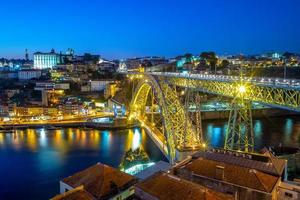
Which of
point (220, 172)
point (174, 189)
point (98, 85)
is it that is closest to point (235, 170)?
point (220, 172)

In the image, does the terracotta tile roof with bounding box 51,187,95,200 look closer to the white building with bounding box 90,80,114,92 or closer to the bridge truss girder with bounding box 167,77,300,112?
the bridge truss girder with bounding box 167,77,300,112

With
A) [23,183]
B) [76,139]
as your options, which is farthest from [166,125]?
[76,139]

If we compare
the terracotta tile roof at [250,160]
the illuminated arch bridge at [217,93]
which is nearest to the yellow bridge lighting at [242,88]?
the illuminated arch bridge at [217,93]

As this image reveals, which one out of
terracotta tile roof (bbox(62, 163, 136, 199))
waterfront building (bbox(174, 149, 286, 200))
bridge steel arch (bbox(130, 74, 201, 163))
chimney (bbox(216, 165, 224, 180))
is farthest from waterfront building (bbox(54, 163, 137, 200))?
bridge steel arch (bbox(130, 74, 201, 163))

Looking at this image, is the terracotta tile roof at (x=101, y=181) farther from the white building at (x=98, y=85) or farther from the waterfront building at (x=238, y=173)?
the white building at (x=98, y=85)

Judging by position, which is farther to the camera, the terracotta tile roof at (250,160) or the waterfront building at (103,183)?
the waterfront building at (103,183)

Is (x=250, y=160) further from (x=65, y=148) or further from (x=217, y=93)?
(x=65, y=148)
